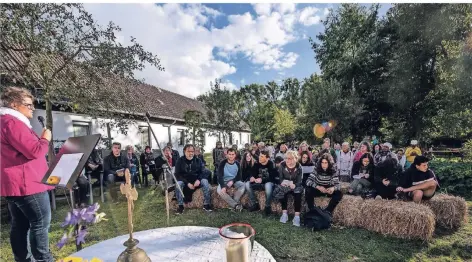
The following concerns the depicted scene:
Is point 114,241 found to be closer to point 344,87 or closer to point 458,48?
point 458,48

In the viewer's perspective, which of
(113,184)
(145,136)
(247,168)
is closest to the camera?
(247,168)

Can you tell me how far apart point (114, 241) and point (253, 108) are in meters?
32.2

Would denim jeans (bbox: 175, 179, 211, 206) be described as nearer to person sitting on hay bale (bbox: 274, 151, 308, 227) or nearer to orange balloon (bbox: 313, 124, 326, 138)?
person sitting on hay bale (bbox: 274, 151, 308, 227)

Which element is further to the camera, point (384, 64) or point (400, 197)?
point (384, 64)

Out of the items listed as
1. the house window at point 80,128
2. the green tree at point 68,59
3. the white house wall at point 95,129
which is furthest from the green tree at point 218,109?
the green tree at point 68,59

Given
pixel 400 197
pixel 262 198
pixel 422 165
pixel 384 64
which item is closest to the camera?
pixel 422 165

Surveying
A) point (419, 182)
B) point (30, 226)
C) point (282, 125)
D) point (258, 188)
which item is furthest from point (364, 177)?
point (282, 125)

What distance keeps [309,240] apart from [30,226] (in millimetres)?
3706

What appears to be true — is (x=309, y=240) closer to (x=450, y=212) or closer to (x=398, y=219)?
(x=398, y=219)

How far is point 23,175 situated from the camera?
2.42m

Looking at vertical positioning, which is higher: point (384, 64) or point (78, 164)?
point (384, 64)

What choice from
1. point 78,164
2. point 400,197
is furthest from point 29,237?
point 400,197

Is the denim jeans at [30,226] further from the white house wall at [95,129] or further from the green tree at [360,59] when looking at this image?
the green tree at [360,59]

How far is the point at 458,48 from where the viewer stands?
11.8 m
